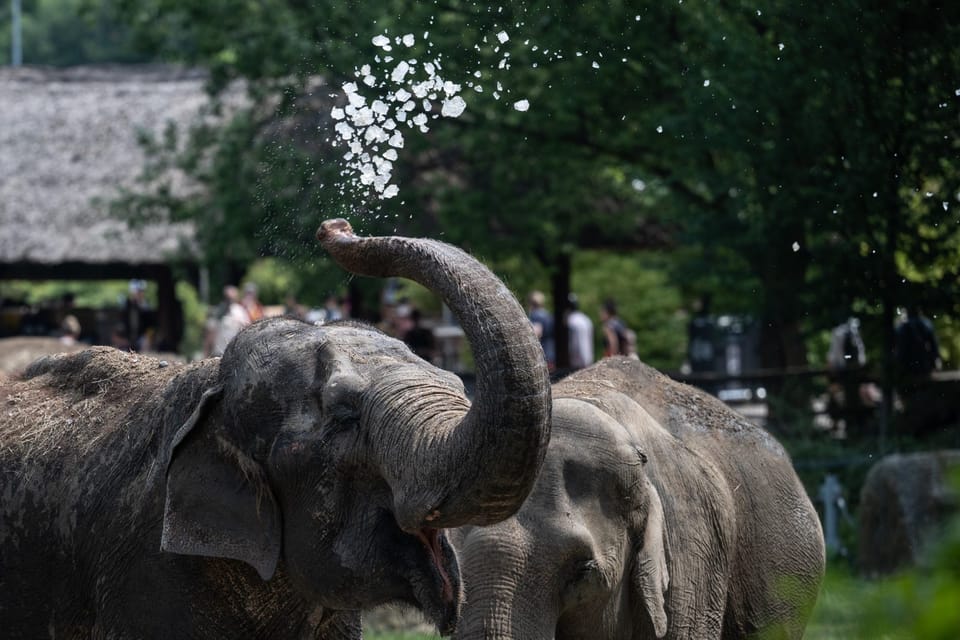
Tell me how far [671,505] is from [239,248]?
11.4 meters

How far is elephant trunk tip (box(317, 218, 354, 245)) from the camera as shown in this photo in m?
3.61

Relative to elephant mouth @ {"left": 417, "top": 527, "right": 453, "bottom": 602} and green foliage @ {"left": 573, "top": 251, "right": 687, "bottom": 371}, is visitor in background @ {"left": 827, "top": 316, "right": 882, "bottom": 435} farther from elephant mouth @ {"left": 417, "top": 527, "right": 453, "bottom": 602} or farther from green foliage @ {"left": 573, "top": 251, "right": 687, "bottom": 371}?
green foliage @ {"left": 573, "top": 251, "right": 687, "bottom": 371}

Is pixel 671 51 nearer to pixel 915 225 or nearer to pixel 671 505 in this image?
pixel 915 225

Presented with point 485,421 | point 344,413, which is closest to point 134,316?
point 344,413

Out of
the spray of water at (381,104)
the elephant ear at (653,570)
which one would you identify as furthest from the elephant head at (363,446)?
the spray of water at (381,104)

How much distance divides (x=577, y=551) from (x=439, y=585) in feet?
5.69

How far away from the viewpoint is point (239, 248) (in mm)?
16594

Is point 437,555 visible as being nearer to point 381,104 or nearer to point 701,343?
point 381,104

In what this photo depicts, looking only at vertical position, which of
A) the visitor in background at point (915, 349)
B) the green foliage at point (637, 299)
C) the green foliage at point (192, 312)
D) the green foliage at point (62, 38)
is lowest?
the green foliage at point (192, 312)

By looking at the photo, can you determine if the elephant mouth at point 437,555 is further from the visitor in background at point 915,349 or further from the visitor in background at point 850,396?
the visitor in background at point 850,396

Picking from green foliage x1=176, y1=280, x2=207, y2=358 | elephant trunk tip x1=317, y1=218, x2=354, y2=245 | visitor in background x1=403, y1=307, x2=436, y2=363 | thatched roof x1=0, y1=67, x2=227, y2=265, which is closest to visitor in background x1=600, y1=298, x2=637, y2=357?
visitor in background x1=403, y1=307, x2=436, y2=363

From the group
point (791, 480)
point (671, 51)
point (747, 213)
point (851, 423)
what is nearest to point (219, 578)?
point (791, 480)

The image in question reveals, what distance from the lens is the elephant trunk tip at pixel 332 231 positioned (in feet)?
11.8

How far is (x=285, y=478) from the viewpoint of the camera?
3.50 metres
